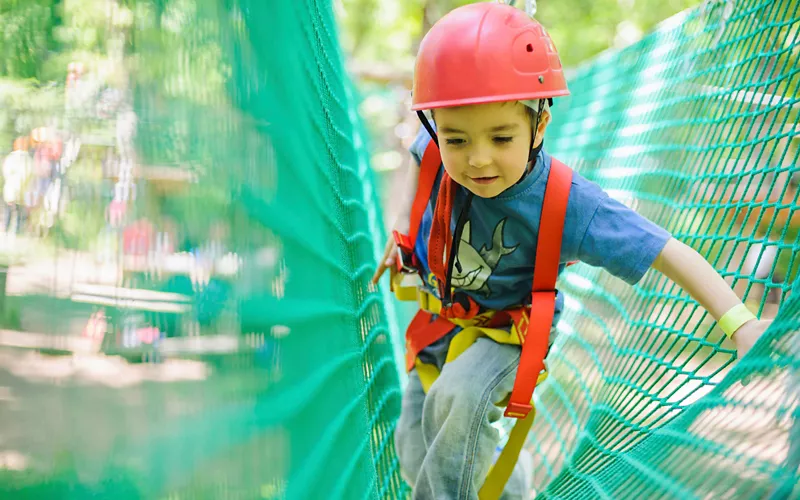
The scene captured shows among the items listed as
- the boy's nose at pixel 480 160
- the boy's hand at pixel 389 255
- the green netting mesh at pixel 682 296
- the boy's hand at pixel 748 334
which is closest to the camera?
the green netting mesh at pixel 682 296

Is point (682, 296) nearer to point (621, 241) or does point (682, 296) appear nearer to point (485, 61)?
point (621, 241)

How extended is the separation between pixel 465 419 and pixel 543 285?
0.24 m

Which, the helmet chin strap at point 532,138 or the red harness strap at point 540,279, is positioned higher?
the helmet chin strap at point 532,138

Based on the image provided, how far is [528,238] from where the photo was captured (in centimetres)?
131

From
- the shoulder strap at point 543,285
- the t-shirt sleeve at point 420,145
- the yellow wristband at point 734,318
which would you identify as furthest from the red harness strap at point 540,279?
the yellow wristband at point 734,318

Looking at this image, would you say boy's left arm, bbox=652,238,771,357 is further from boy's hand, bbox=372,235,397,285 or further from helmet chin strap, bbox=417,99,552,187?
boy's hand, bbox=372,235,397,285

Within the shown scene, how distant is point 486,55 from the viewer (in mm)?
1168

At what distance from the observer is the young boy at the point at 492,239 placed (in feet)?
3.85

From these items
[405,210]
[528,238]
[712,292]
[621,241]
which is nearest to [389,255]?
[405,210]

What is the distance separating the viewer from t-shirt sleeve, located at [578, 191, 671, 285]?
1.18 metres

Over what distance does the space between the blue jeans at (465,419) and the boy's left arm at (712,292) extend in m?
0.31

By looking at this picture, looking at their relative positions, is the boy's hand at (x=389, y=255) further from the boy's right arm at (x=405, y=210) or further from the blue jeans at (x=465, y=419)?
the blue jeans at (x=465, y=419)

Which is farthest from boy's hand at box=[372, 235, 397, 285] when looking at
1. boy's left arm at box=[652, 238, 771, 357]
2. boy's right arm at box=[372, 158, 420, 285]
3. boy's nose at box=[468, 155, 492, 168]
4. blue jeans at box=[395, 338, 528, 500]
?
boy's left arm at box=[652, 238, 771, 357]

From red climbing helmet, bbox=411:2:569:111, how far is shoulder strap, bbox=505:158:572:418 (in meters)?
0.14
